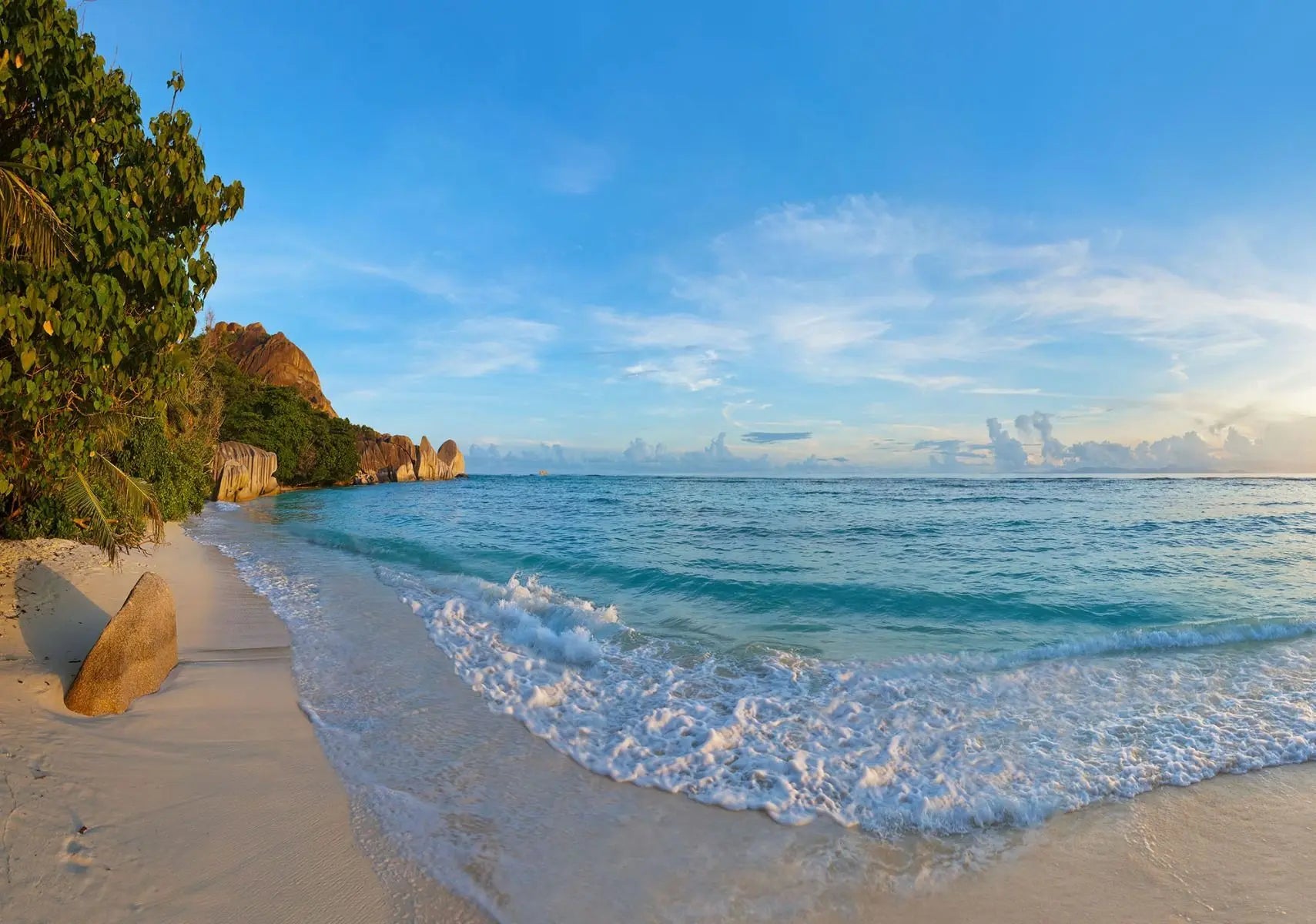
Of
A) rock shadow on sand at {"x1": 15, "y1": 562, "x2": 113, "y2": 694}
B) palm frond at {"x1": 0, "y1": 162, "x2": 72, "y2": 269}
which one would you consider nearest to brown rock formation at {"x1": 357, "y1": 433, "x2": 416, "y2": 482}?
rock shadow on sand at {"x1": 15, "y1": 562, "x2": 113, "y2": 694}

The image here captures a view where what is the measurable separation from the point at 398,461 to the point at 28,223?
83968 mm

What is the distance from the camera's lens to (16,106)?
5.09 m

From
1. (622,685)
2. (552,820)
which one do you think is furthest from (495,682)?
(552,820)

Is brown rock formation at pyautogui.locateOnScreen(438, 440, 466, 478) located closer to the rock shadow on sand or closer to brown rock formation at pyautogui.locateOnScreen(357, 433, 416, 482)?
brown rock formation at pyautogui.locateOnScreen(357, 433, 416, 482)

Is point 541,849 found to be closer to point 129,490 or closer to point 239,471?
point 129,490

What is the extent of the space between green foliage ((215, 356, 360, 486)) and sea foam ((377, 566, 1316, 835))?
164 feet

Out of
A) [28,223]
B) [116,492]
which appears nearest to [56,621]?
[116,492]

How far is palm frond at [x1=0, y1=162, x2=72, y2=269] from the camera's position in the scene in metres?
4.49

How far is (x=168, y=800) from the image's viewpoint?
4363 millimetres

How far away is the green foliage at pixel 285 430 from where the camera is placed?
1980 inches

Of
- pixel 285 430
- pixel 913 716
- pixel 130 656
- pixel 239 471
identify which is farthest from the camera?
pixel 285 430

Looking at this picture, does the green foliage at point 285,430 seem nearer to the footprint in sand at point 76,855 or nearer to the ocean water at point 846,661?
the ocean water at point 846,661

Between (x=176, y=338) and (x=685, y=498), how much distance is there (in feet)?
143

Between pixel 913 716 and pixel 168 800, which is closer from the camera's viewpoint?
pixel 168 800
